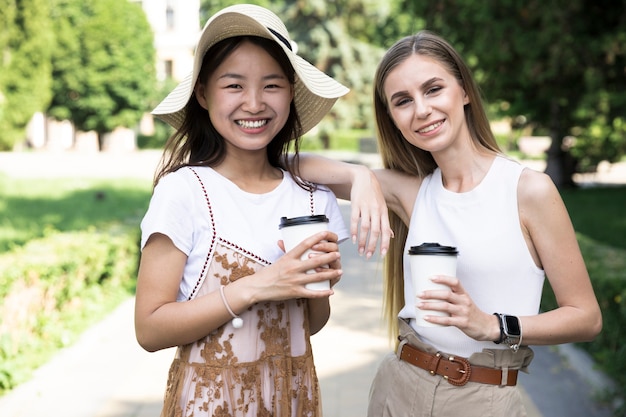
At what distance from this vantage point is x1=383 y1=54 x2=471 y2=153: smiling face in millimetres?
2314

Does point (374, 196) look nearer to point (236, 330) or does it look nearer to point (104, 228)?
point (236, 330)

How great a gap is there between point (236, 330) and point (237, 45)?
0.77m

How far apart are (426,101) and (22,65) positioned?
31.2 metres

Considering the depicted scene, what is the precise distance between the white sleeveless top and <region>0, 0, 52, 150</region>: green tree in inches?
1135

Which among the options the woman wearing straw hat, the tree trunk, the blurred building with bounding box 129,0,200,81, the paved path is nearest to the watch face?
the woman wearing straw hat

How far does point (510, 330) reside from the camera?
6.98 ft

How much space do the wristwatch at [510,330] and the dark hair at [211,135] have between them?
68 cm

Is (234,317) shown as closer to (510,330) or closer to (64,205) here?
(510,330)

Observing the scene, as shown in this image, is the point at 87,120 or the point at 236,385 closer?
the point at 236,385

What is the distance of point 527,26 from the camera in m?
11.6

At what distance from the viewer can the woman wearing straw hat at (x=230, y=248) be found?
2.10 meters

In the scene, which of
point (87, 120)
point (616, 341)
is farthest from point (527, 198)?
point (87, 120)

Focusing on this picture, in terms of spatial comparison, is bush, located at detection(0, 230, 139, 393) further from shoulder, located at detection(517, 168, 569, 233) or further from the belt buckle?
shoulder, located at detection(517, 168, 569, 233)

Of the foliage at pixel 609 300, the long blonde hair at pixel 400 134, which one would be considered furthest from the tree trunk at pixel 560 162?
the long blonde hair at pixel 400 134
